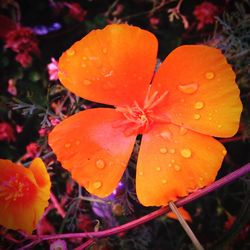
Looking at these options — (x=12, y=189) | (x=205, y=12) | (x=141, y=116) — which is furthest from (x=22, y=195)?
(x=205, y=12)

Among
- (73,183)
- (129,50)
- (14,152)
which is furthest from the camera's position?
(14,152)

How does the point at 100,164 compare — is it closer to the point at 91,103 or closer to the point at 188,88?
the point at 188,88

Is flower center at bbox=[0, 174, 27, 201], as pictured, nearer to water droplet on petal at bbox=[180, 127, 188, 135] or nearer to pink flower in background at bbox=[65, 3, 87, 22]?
water droplet on petal at bbox=[180, 127, 188, 135]

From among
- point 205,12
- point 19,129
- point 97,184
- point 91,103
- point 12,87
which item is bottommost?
point 19,129

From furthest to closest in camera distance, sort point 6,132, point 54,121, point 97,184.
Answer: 1. point 6,132
2. point 54,121
3. point 97,184

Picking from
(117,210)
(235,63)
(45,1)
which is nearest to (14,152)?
(117,210)

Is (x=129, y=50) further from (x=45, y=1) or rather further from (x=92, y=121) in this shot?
(x=45, y=1)

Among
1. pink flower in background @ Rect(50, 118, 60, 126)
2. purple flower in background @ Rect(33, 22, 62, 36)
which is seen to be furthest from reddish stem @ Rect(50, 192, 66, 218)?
purple flower in background @ Rect(33, 22, 62, 36)
